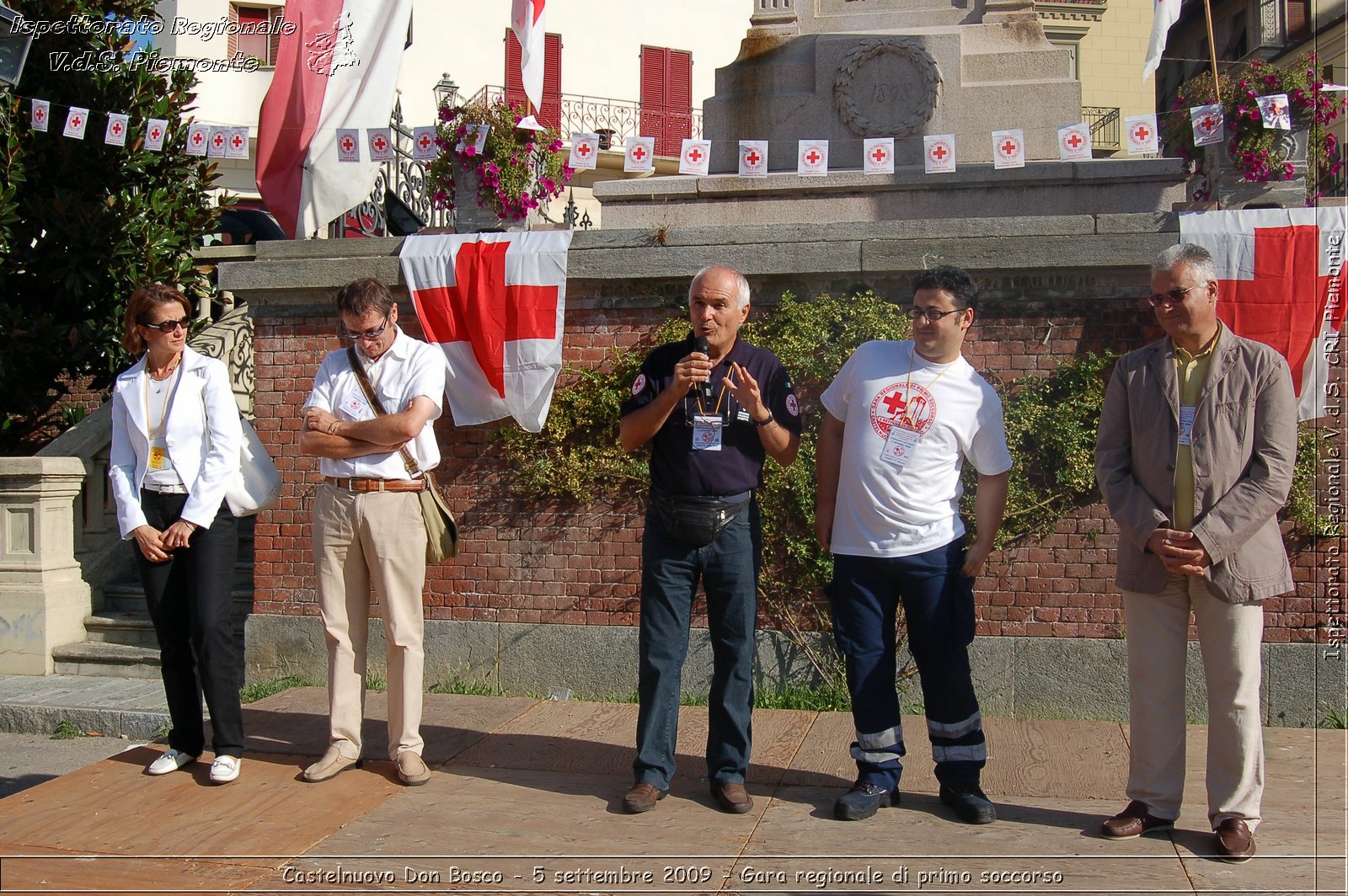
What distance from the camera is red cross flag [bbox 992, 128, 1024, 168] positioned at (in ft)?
22.7

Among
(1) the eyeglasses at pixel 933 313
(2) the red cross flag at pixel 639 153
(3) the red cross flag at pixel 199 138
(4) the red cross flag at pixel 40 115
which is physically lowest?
(1) the eyeglasses at pixel 933 313

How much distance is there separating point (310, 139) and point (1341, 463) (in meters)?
6.86

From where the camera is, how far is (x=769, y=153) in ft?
26.7

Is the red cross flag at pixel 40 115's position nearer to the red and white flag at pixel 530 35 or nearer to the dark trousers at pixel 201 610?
the red and white flag at pixel 530 35

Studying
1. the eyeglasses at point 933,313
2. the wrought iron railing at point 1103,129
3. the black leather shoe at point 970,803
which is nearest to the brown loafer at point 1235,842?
the black leather shoe at point 970,803

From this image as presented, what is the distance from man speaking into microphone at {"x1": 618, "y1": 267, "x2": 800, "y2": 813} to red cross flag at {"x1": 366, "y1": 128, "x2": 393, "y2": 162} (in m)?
3.94

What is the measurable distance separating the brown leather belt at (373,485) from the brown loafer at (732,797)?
1.82m

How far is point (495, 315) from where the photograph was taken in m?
6.77

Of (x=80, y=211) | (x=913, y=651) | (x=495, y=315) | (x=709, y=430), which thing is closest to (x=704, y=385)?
(x=709, y=430)

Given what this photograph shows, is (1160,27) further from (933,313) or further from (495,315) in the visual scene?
(495,315)

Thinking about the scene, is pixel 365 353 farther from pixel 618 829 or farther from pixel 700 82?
pixel 700 82

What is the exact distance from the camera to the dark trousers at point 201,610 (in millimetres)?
4914

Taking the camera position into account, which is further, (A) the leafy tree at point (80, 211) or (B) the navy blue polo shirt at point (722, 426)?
(A) the leafy tree at point (80, 211)

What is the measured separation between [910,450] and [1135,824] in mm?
1630
